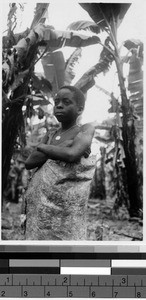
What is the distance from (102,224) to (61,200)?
0.76 feet

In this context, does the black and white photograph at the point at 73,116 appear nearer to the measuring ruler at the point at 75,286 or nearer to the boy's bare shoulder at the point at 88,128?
the boy's bare shoulder at the point at 88,128

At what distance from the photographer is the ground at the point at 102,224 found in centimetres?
206

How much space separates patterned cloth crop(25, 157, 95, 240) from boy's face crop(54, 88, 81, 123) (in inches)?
7.4

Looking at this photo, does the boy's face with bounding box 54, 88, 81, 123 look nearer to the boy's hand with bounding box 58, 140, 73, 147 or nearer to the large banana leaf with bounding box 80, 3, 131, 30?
the boy's hand with bounding box 58, 140, 73, 147

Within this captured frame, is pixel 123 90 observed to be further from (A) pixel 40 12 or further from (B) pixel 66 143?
(A) pixel 40 12

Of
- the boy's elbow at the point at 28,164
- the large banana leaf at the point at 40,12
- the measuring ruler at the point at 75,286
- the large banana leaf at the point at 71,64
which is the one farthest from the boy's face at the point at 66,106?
the measuring ruler at the point at 75,286

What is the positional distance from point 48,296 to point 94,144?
0.66 meters

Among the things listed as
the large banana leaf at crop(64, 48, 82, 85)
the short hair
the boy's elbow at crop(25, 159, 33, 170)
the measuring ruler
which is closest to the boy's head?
the short hair

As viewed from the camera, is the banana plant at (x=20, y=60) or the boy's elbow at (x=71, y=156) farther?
the banana plant at (x=20, y=60)

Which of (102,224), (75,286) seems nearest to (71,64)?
(102,224)

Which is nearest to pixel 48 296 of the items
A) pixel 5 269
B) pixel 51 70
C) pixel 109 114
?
pixel 5 269

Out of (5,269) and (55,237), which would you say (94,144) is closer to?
(55,237)

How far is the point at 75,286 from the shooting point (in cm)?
198

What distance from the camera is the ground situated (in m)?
2.06
